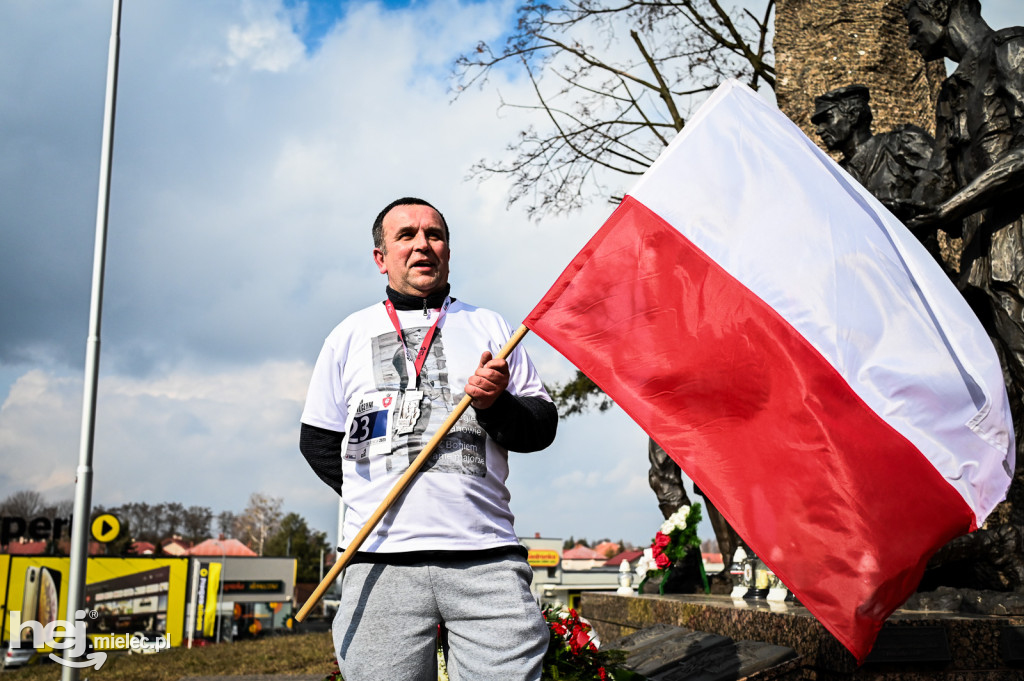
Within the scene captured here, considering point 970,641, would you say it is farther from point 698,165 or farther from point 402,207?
point 402,207

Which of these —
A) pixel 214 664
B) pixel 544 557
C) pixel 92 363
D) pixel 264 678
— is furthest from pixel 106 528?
pixel 544 557

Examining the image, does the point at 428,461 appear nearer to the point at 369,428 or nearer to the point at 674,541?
the point at 369,428

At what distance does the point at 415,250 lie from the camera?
245 centimetres

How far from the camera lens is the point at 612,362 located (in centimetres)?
281

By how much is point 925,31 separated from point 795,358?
148 inches

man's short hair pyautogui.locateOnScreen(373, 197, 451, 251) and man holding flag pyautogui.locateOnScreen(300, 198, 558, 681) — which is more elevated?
man's short hair pyautogui.locateOnScreen(373, 197, 451, 251)

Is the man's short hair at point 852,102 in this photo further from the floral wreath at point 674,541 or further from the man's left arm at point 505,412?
the man's left arm at point 505,412

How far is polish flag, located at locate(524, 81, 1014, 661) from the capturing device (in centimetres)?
265

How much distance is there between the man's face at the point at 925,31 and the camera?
218 inches
